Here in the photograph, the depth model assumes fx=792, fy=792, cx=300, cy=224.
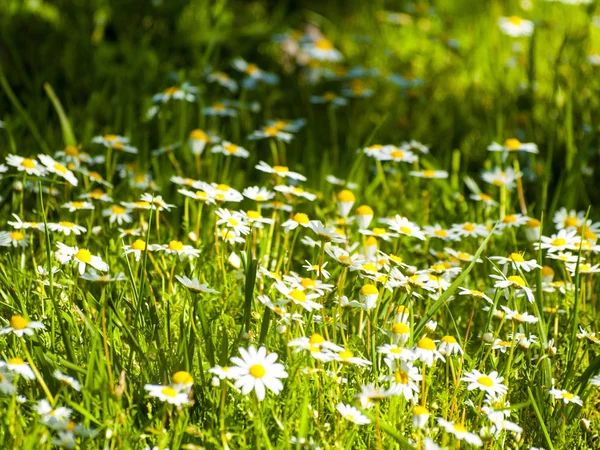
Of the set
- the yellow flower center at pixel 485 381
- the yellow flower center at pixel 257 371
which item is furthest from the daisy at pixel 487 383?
the yellow flower center at pixel 257 371

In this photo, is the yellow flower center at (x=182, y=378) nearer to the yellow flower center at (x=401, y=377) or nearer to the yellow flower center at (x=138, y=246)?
the yellow flower center at (x=401, y=377)

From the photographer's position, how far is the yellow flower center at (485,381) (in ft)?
5.40

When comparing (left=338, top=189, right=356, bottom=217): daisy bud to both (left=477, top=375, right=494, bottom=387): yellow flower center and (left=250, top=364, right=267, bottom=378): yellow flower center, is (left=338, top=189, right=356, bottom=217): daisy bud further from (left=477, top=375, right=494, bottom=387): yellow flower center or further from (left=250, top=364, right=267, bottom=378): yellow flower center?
(left=250, top=364, right=267, bottom=378): yellow flower center

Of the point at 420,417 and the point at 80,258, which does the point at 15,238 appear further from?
the point at 420,417

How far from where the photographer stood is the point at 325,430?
1532 millimetres

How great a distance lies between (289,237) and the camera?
2.51 metres

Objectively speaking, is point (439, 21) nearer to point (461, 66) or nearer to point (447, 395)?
point (461, 66)

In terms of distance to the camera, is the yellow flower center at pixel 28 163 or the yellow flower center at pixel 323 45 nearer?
the yellow flower center at pixel 28 163

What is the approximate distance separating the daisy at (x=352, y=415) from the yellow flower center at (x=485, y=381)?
289 millimetres

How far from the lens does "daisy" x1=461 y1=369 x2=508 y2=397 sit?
163 cm

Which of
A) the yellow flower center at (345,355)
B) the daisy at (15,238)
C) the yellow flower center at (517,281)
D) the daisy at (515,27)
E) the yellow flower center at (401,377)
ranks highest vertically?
the daisy at (515,27)

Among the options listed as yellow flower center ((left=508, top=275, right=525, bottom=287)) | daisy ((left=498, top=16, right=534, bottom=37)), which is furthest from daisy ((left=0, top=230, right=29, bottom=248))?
daisy ((left=498, top=16, right=534, bottom=37))

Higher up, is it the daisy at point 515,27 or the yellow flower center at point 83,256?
the daisy at point 515,27

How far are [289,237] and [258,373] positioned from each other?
1063mm
